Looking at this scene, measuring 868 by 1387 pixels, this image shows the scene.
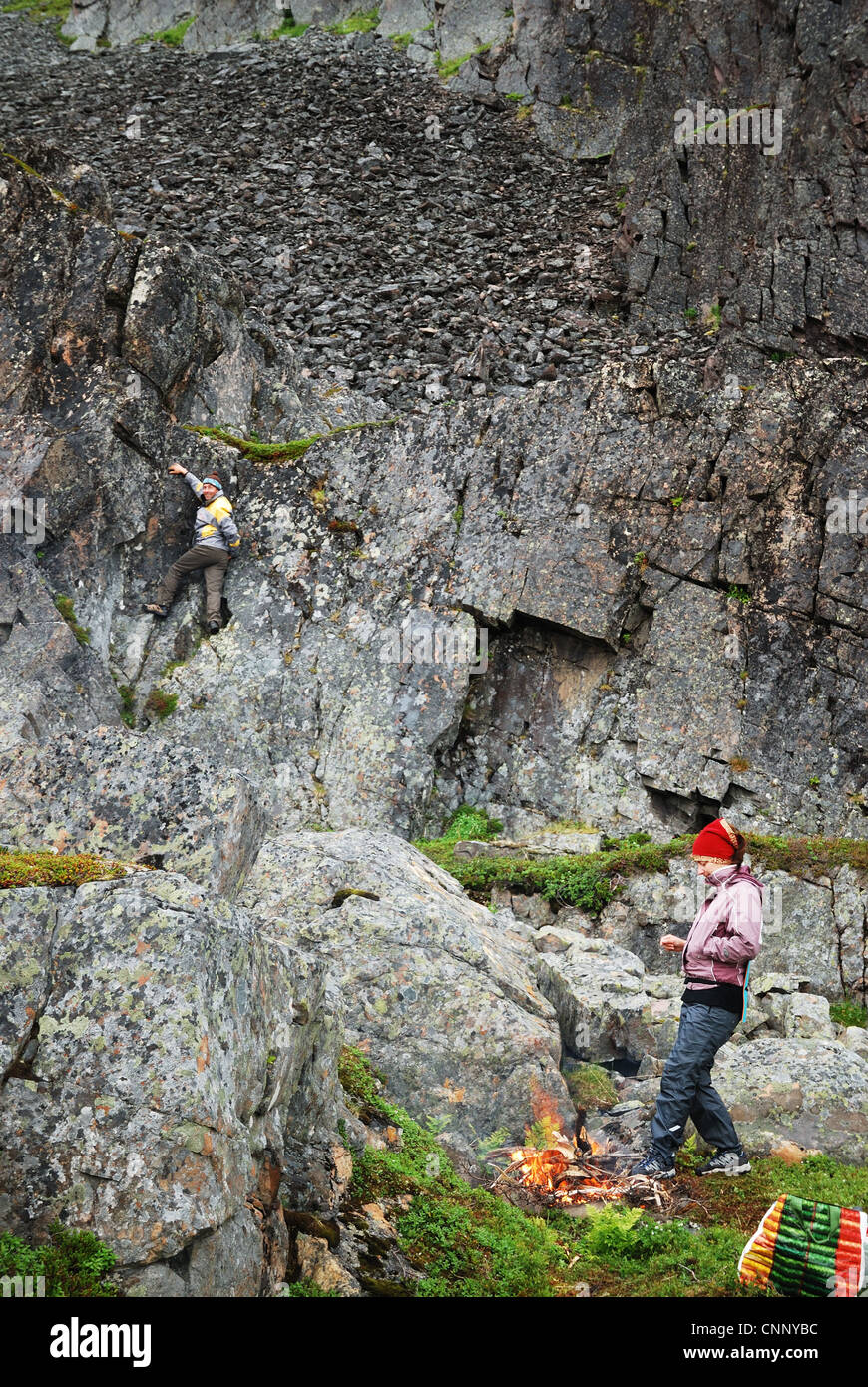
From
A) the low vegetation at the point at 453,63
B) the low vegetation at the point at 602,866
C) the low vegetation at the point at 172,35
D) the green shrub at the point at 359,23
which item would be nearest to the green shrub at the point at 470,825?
the low vegetation at the point at 602,866

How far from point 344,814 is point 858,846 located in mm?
9440

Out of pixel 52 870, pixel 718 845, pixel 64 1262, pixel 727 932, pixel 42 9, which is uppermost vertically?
pixel 42 9

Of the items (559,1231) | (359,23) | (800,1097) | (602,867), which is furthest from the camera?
(359,23)

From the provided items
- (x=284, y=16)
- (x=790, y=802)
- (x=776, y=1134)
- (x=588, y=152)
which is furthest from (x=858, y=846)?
(x=284, y=16)

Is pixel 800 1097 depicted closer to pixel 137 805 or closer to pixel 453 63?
pixel 137 805

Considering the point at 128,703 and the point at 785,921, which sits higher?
the point at 128,703

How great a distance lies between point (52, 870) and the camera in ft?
21.0

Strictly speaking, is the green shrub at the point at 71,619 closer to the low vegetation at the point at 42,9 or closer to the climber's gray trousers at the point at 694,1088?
the climber's gray trousers at the point at 694,1088

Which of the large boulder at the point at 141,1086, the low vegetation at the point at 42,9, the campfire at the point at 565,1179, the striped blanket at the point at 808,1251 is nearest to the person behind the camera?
the large boulder at the point at 141,1086

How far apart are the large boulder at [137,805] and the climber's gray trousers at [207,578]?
601 inches

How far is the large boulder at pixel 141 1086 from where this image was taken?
218 inches

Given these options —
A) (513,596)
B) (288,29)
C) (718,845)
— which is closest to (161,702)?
(513,596)

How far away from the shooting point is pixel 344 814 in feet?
71.7

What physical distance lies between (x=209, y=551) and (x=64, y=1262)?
1973 cm
